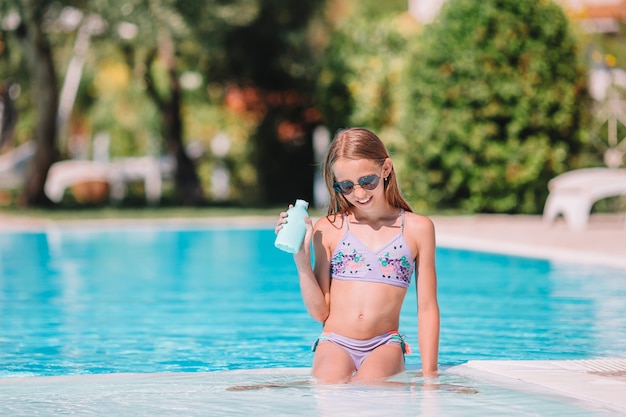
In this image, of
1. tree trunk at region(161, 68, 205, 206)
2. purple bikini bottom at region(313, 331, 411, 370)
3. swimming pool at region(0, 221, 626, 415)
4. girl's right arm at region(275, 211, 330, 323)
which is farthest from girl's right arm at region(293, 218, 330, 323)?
tree trunk at region(161, 68, 205, 206)

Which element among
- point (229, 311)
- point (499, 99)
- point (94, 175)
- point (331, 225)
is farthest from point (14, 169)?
point (331, 225)

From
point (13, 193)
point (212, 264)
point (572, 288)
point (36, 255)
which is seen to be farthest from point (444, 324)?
point (13, 193)

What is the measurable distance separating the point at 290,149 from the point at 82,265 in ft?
55.4

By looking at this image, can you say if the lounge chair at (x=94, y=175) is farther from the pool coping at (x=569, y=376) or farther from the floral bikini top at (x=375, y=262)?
the floral bikini top at (x=375, y=262)

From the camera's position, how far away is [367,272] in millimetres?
5250

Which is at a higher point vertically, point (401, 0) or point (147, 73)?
point (401, 0)

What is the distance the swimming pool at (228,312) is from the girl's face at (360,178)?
1055 millimetres

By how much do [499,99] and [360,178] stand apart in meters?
18.6

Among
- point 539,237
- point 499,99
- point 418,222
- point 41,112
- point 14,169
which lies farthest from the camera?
point 14,169

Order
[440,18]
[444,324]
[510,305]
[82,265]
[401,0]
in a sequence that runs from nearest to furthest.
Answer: [444,324] < [510,305] < [82,265] < [440,18] < [401,0]

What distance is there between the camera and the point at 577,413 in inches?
177

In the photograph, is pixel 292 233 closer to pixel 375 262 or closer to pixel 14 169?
pixel 375 262

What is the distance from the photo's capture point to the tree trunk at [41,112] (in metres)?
27.2

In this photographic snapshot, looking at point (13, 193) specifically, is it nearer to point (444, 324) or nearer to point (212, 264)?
point (212, 264)
